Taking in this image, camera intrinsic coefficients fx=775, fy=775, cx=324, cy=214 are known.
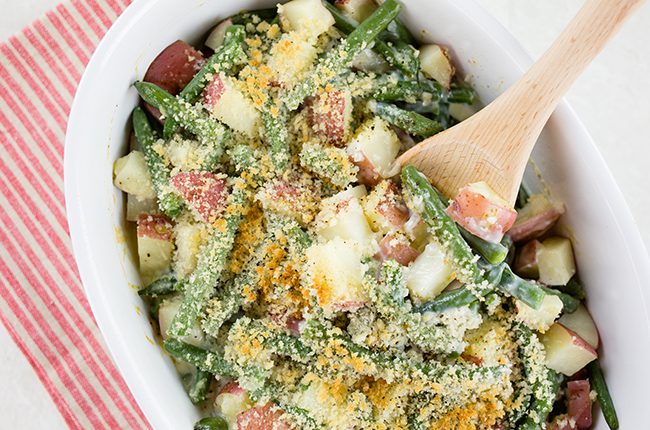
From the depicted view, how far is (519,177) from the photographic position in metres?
1.69

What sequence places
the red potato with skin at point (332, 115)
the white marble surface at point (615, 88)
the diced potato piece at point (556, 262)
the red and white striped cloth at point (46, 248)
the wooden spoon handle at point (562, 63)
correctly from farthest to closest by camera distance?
1. the white marble surface at point (615, 88)
2. the red and white striped cloth at point (46, 248)
3. the diced potato piece at point (556, 262)
4. the red potato with skin at point (332, 115)
5. the wooden spoon handle at point (562, 63)

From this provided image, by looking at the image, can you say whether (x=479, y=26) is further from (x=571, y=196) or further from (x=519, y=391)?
(x=519, y=391)

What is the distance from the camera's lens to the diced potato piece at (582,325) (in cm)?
185

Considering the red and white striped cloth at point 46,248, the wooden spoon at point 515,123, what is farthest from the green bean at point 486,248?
the red and white striped cloth at point 46,248

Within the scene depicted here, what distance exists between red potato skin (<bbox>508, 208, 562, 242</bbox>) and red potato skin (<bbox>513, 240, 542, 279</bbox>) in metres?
0.02

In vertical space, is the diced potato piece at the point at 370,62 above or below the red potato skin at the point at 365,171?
above

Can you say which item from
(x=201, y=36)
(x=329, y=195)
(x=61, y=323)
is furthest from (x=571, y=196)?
(x=61, y=323)

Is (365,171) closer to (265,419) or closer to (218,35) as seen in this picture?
(218,35)

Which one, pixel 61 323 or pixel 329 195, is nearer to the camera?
pixel 329 195

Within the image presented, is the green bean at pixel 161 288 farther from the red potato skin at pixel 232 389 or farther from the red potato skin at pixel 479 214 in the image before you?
the red potato skin at pixel 479 214

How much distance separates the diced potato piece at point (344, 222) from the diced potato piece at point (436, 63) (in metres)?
0.40

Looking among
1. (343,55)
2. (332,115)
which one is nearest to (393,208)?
(332,115)

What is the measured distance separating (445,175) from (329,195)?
270mm

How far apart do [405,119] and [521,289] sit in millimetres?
467
